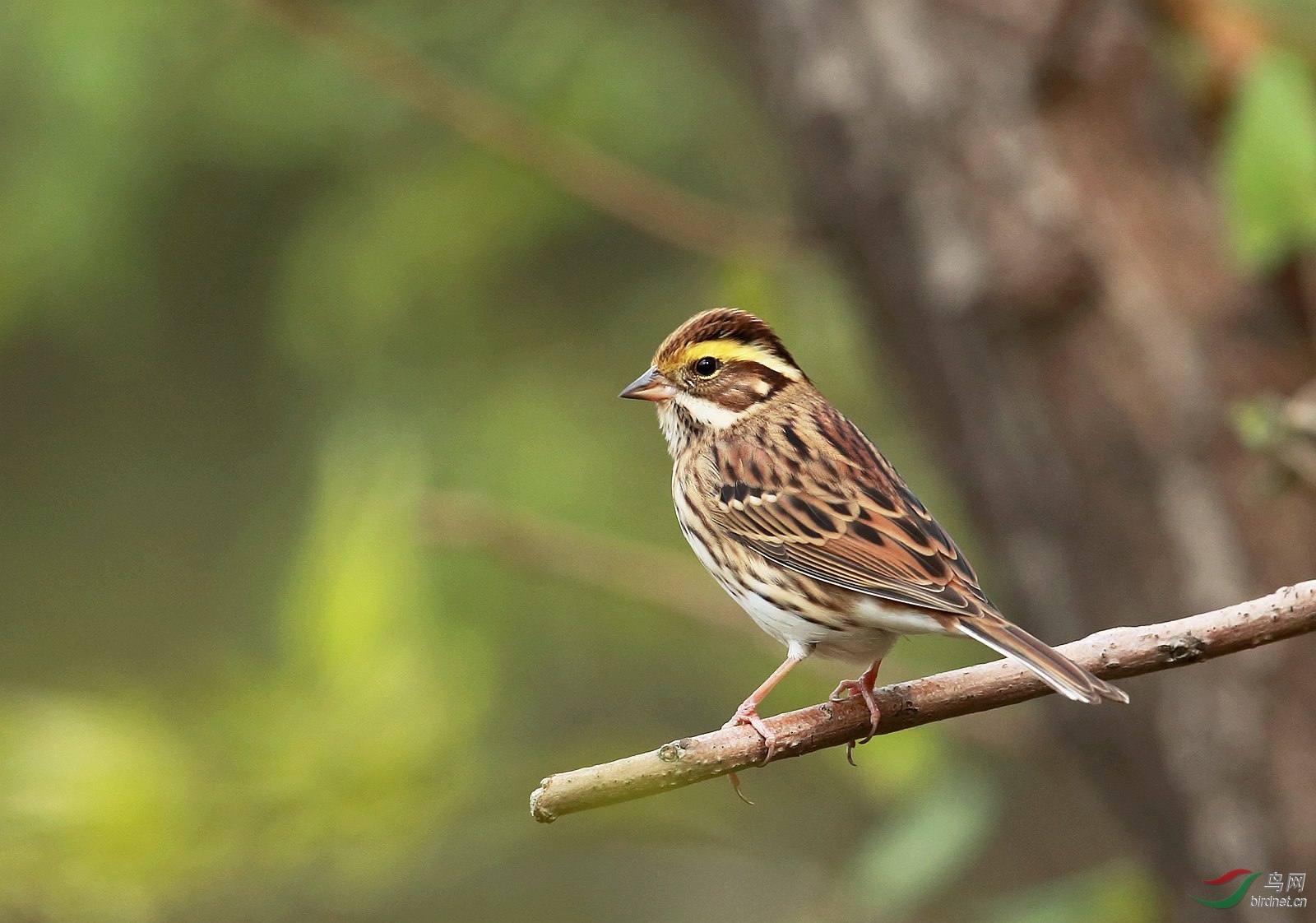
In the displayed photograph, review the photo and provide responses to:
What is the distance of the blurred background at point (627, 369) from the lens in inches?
145

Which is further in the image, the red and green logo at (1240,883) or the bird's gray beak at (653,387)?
the red and green logo at (1240,883)

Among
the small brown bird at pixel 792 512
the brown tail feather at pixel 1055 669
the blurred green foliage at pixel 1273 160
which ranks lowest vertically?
the brown tail feather at pixel 1055 669

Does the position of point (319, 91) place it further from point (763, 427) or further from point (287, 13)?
point (763, 427)

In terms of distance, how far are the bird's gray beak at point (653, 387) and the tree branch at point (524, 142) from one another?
1.02 meters

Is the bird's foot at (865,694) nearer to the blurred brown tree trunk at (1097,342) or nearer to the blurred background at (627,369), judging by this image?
the blurred background at (627,369)

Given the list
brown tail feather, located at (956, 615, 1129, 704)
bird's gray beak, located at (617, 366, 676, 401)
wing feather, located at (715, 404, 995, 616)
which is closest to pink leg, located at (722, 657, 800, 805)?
wing feather, located at (715, 404, 995, 616)

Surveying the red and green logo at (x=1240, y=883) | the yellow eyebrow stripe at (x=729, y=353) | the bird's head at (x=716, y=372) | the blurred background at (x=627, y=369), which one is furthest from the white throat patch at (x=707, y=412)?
the red and green logo at (x=1240, y=883)

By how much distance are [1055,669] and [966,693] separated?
17 cm

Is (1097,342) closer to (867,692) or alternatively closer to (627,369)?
(627,369)

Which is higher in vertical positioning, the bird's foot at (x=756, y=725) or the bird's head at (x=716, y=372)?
the bird's head at (x=716, y=372)

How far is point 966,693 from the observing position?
2238 mm

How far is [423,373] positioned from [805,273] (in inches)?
55.4

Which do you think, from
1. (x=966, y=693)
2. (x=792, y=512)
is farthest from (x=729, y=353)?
(x=966, y=693)

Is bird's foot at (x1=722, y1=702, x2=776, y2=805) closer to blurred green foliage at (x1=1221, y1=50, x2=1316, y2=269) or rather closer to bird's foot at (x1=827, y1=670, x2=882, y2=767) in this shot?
bird's foot at (x1=827, y1=670, x2=882, y2=767)
